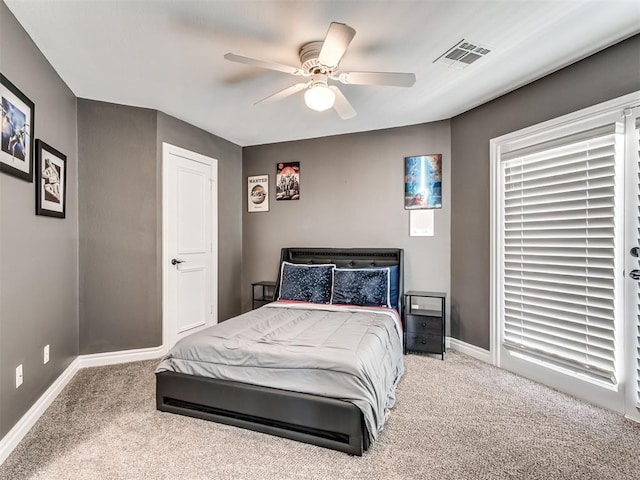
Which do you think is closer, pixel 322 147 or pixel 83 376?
pixel 83 376

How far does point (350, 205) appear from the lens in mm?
4348

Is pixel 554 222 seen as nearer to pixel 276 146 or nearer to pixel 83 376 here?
pixel 276 146

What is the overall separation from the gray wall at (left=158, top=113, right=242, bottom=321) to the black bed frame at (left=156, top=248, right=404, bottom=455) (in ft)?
7.04

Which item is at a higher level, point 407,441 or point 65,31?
point 65,31

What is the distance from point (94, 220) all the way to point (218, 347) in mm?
2024

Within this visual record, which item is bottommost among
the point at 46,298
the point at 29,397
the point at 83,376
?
the point at 83,376

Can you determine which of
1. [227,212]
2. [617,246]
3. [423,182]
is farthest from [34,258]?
[617,246]

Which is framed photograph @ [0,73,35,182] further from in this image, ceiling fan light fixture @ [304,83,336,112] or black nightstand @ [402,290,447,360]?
black nightstand @ [402,290,447,360]

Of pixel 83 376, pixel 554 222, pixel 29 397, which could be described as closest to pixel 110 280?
pixel 83 376

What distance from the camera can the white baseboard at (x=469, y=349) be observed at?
337cm

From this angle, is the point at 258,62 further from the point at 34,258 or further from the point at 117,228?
the point at 117,228

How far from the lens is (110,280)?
3381mm

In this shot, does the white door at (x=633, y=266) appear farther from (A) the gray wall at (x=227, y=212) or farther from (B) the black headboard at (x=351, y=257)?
(A) the gray wall at (x=227, y=212)

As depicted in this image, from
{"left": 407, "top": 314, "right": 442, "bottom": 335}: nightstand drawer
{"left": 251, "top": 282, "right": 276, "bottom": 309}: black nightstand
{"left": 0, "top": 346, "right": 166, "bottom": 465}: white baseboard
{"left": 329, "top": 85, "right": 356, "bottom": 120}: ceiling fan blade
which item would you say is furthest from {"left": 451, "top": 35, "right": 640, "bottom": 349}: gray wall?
{"left": 0, "top": 346, "right": 166, "bottom": 465}: white baseboard
